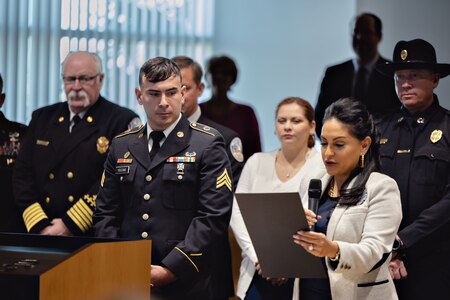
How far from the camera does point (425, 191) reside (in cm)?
390

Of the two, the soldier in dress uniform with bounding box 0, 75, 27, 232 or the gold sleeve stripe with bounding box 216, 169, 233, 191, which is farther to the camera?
the soldier in dress uniform with bounding box 0, 75, 27, 232

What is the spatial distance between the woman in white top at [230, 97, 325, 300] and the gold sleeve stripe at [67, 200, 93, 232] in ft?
2.46

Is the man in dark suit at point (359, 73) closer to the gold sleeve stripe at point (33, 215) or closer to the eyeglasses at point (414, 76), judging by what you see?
the eyeglasses at point (414, 76)

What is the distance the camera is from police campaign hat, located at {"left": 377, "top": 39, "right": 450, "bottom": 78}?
409 cm

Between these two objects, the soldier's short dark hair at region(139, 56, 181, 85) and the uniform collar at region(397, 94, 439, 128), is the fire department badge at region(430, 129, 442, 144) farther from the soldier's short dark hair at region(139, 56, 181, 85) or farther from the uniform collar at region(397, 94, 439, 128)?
the soldier's short dark hair at region(139, 56, 181, 85)

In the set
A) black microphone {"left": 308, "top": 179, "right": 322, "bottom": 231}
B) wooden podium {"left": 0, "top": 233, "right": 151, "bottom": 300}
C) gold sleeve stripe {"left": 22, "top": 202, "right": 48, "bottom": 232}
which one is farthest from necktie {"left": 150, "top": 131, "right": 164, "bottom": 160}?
gold sleeve stripe {"left": 22, "top": 202, "right": 48, "bottom": 232}

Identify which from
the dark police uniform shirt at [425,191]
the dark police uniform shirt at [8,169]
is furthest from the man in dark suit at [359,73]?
the dark police uniform shirt at [8,169]

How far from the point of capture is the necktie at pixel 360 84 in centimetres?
478

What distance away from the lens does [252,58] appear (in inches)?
294

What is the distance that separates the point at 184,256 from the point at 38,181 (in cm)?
134

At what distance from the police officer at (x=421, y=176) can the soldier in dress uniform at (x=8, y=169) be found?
210 centimetres

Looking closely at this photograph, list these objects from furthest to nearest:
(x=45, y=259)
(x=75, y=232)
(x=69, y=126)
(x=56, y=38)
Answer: (x=56, y=38) < (x=69, y=126) < (x=75, y=232) < (x=45, y=259)

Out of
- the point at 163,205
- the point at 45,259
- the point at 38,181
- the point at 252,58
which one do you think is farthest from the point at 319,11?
the point at 45,259

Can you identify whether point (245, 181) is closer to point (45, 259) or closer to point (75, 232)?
point (75, 232)
